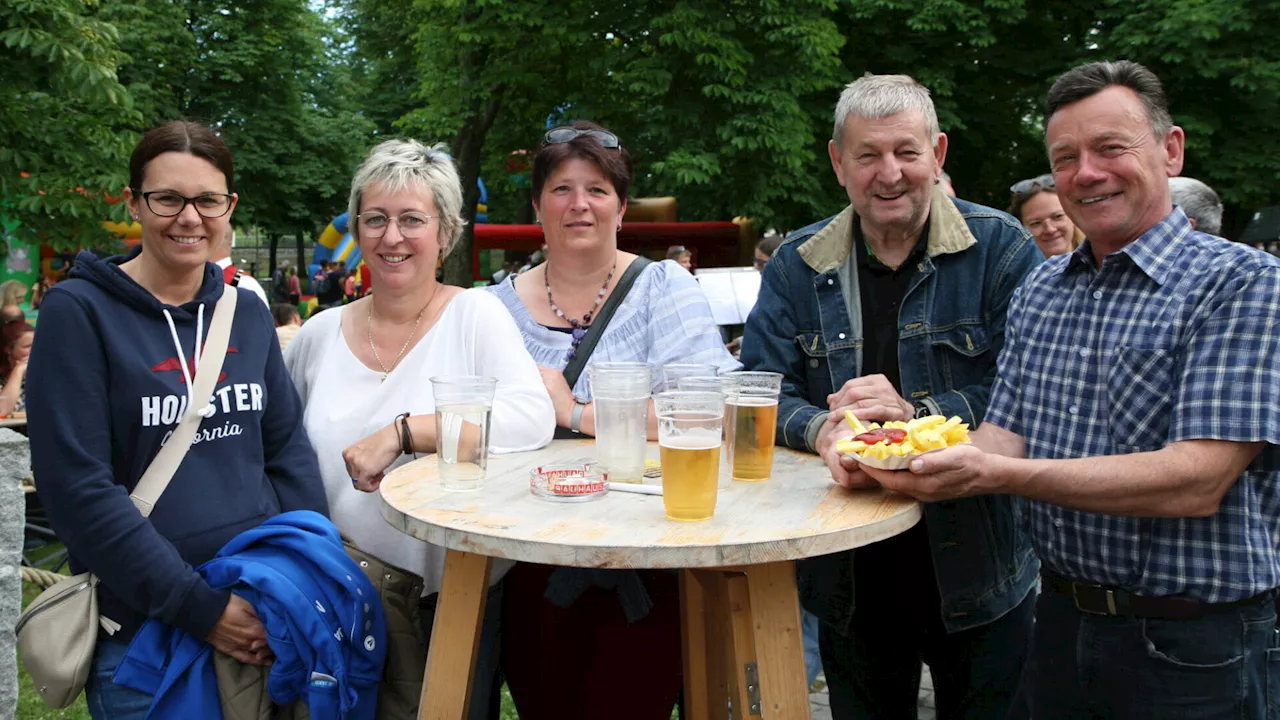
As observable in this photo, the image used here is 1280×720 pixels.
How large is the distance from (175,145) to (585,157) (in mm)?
1065

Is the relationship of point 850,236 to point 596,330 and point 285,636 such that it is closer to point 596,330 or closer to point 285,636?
point 596,330

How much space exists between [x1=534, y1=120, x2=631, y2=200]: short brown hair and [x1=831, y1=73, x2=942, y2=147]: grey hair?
26.3 inches

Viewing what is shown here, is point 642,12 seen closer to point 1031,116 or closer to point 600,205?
point 1031,116

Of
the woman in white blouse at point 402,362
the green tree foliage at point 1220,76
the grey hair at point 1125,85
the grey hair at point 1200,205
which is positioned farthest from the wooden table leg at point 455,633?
the green tree foliage at point 1220,76

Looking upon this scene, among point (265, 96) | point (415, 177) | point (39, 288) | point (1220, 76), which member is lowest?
point (39, 288)

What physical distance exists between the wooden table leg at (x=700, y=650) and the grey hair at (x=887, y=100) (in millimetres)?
1229

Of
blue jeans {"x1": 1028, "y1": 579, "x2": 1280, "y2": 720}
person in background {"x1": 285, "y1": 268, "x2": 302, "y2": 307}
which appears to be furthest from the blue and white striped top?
person in background {"x1": 285, "y1": 268, "x2": 302, "y2": 307}

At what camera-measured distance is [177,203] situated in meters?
2.24

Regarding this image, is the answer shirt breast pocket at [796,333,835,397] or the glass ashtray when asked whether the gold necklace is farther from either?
shirt breast pocket at [796,333,835,397]

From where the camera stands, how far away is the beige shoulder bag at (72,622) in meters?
2.04

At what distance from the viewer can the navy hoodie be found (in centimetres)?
199

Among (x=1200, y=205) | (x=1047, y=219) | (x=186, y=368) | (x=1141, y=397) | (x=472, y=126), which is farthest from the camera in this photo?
(x=472, y=126)

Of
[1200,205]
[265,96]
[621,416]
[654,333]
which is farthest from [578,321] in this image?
[265,96]

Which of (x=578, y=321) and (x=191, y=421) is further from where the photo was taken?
(x=578, y=321)
